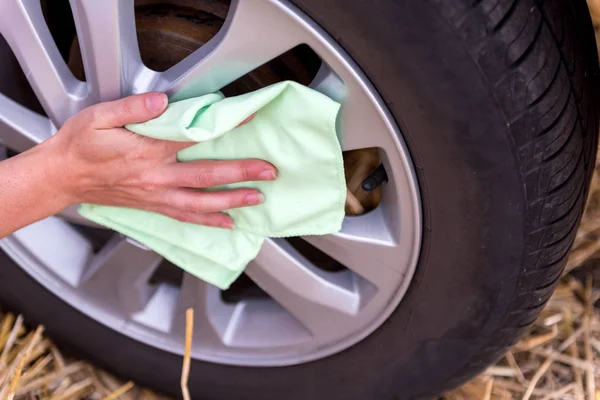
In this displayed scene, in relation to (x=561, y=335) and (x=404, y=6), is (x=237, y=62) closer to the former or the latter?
(x=404, y=6)

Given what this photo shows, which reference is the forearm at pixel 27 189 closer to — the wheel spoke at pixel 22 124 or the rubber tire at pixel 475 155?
the wheel spoke at pixel 22 124

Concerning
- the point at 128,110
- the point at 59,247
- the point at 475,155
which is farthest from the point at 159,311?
the point at 475,155

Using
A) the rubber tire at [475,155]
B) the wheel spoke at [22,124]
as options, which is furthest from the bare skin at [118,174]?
the rubber tire at [475,155]

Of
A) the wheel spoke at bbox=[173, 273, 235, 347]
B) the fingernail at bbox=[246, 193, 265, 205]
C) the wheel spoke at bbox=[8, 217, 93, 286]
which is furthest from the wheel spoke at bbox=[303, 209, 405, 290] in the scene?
the wheel spoke at bbox=[8, 217, 93, 286]

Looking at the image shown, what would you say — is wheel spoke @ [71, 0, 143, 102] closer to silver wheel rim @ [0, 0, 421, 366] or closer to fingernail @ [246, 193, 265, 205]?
silver wheel rim @ [0, 0, 421, 366]

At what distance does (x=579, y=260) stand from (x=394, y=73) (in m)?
0.79

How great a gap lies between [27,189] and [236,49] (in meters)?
0.35

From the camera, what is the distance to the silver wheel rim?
0.82 m

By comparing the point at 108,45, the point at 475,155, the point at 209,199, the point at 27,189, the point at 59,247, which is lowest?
the point at 59,247

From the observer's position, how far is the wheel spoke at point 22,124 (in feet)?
3.43

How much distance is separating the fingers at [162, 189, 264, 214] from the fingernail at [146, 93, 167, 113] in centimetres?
13

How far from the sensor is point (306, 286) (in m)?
1.03

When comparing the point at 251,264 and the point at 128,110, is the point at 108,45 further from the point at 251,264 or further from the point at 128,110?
the point at 251,264

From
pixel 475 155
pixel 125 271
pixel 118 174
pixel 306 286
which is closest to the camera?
pixel 475 155
